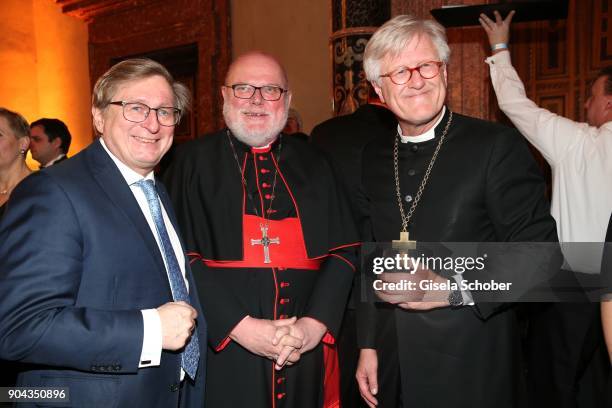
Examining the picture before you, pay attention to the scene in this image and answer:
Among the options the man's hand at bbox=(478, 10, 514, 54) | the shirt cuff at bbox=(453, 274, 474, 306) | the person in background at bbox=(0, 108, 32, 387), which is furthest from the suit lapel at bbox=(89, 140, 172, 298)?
the man's hand at bbox=(478, 10, 514, 54)

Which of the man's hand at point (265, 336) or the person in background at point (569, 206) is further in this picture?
the person in background at point (569, 206)

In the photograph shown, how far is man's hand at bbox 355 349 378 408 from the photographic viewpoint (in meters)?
2.19

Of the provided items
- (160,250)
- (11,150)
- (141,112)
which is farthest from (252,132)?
(11,150)

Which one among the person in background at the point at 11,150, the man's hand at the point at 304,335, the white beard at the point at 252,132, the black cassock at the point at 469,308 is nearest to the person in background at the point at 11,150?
the person in background at the point at 11,150

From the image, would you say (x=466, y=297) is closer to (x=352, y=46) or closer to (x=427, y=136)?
(x=427, y=136)

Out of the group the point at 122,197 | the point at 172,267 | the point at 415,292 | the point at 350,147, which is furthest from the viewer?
the point at 350,147

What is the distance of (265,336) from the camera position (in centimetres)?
211

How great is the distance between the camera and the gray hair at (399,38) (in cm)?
206

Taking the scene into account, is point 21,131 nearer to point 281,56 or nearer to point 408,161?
point 408,161

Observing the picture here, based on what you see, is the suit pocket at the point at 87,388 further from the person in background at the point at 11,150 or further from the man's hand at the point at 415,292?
the person in background at the point at 11,150

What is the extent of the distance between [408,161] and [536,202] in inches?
19.6

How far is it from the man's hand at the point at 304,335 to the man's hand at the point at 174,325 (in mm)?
558

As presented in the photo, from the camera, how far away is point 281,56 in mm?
6367

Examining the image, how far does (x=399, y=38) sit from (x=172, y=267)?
1.13 m
